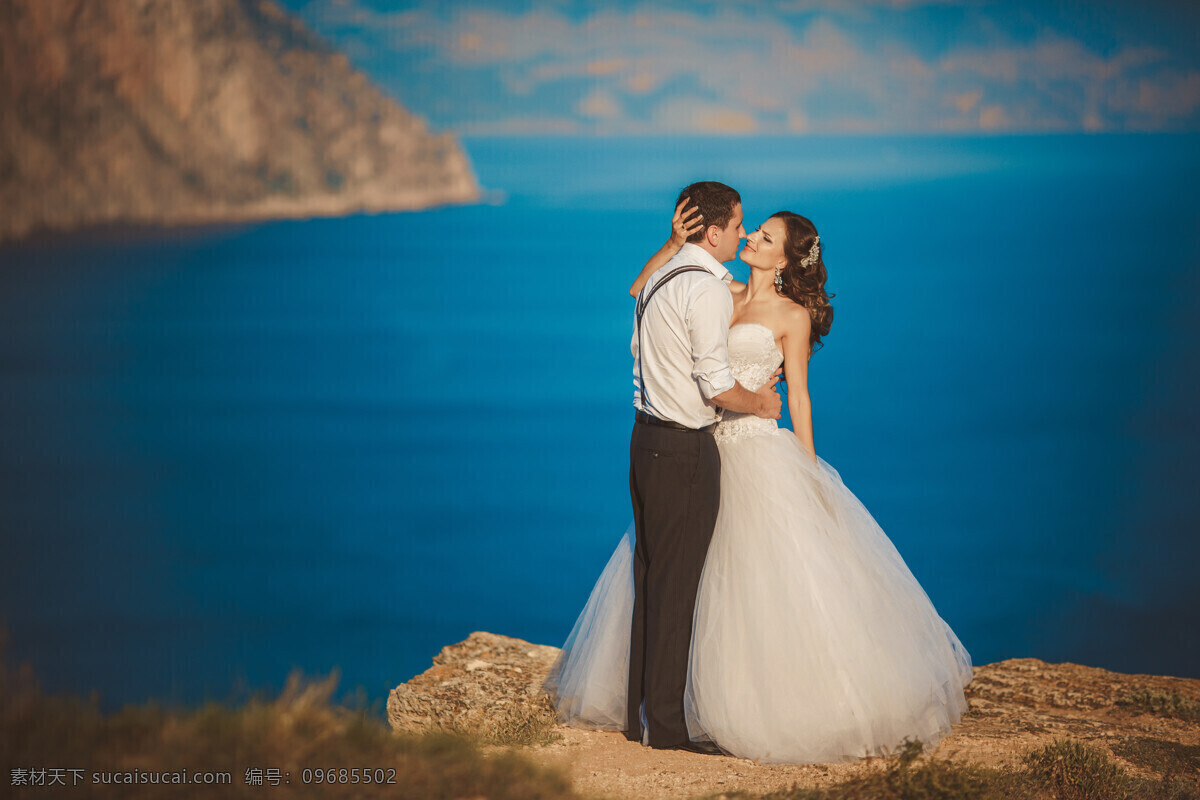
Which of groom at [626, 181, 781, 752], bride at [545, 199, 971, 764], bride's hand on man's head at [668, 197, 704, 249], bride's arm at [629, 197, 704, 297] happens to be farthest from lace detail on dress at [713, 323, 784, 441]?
bride's hand on man's head at [668, 197, 704, 249]

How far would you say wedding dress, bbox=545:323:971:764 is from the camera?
10.2 ft

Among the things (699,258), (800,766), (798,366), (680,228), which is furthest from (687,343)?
(800,766)

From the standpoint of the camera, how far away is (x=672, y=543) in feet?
10.4

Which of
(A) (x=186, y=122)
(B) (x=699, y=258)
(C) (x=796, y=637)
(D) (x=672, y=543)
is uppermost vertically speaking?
(A) (x=186, y=122)

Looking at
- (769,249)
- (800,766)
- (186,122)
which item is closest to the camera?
(800,766)

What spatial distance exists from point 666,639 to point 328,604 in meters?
4.67

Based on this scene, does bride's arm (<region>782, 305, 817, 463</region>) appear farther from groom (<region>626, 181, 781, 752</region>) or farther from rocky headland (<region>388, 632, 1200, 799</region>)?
rocky headland (<region>388, 632, 1200, 799</region>)

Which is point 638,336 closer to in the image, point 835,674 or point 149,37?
point 835,674

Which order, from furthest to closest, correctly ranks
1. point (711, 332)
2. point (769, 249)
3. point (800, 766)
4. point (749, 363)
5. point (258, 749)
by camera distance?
point (769, 249) < point (749, 363) < point (800, 766) < point (711, 332) < point (258, 749)

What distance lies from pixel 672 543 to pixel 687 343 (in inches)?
25.2

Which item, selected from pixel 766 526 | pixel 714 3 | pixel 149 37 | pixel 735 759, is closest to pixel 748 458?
pixel 766 526

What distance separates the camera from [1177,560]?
7.70 meters

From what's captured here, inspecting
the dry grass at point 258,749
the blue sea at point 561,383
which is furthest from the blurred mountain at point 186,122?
the dry grass at point 258,749

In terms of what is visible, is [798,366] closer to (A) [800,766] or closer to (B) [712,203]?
(B) [712,203]
